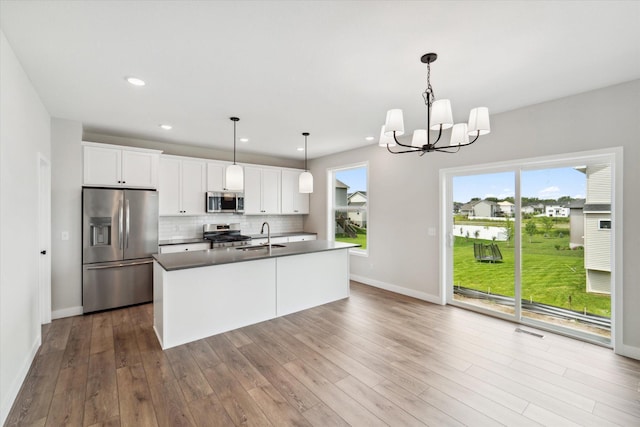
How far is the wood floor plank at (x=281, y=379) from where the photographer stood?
214 centimetres

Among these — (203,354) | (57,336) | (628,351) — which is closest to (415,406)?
(203,354)

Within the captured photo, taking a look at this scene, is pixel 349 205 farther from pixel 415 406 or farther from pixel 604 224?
pixel 415 406

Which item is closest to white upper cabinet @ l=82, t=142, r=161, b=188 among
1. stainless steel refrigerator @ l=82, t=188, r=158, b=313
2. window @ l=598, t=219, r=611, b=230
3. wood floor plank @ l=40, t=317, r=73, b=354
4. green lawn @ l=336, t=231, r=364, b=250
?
stainless steel refrigerator @ l=82, t=188, r=158, b=313

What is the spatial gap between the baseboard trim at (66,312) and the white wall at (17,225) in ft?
3.10

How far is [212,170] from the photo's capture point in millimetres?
5406

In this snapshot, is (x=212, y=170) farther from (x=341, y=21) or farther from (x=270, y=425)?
(x=270, y=425)

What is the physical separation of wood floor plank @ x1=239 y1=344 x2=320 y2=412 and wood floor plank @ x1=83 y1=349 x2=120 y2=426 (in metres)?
1.07

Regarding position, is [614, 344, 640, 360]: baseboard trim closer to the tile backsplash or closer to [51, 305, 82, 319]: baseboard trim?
the tile backsplash

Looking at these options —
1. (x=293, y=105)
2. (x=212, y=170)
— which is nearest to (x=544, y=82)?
(x=293, y=105)

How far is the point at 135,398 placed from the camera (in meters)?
2.16

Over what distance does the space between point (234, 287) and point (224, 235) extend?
2.28 metres

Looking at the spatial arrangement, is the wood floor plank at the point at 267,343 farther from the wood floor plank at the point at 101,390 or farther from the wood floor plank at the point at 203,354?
the wood floor plank at the point at 101,390

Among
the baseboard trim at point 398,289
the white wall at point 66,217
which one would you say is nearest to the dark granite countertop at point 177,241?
the white wall at point 66,217

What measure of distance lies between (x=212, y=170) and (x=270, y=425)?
4.50m
